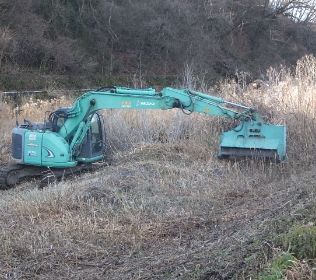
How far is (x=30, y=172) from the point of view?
1084 centimetres

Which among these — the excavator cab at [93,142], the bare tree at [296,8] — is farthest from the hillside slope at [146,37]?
the excavator cab at [93,142]

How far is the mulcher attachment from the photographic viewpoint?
959 cm

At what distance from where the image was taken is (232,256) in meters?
4.53

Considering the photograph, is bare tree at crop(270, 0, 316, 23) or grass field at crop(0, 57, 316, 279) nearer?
grass field at crop(0, 57, 316, 279)

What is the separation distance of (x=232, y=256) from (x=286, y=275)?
2.75 ft

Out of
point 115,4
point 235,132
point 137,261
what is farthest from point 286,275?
point 115,4

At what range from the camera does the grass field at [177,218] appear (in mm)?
4480

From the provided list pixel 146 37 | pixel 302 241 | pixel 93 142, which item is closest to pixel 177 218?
pixel 302 241

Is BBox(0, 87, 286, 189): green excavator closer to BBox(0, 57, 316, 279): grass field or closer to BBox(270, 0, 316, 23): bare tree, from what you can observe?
BBox(0, 57, 316, 279): grass field

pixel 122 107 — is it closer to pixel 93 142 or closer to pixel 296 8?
pixel 93 142

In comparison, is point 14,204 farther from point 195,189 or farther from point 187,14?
point 187,14

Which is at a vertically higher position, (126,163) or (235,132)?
(235,132)

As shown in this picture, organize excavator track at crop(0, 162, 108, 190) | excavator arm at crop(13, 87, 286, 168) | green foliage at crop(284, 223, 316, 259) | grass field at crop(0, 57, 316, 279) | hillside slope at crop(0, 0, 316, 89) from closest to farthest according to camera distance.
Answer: green foliage at crop(284, 223, 316, 259) → grass field at crop(0, 57, 316, 279) → excavator arm at crop(13, 87, 286, 168) → excavator track at crop(0, 162, 108, 190) → hillside slope at crop(0, 0, 316, 89)

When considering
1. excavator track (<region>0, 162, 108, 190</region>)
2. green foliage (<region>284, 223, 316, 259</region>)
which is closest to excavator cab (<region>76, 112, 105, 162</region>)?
excavator track (<region>0, 162, 108, 190</region>)
